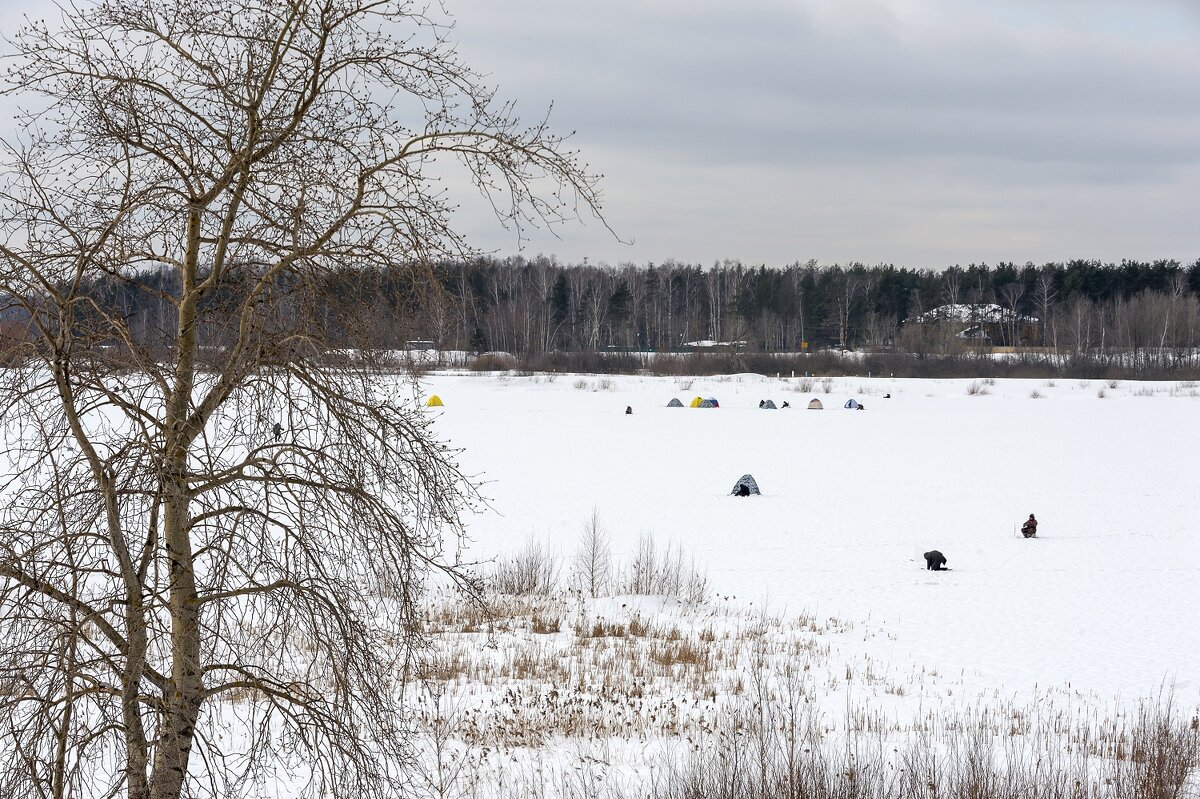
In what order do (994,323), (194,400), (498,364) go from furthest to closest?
1. (994,323)
2. (498,364)
3. (194,400)

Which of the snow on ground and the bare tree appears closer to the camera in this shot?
the bare tree

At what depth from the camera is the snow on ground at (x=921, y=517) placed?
13.6 metres

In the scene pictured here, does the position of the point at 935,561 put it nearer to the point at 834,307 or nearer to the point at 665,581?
the point at 665,581

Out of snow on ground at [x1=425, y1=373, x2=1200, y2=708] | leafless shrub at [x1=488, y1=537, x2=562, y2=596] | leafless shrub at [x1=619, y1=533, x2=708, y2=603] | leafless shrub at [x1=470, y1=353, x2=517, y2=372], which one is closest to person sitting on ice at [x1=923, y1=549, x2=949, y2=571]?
snow on ground at [x1=425, y1=373, x2=1200, y2=708]

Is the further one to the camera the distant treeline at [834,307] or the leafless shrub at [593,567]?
the distant treeline at [834,307]

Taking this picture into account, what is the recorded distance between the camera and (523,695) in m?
9.74

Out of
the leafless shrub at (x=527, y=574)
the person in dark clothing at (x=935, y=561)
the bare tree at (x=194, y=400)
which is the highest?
the bare tree at (x=194, y=400)

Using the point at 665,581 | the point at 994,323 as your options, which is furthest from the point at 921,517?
the point at 994,323

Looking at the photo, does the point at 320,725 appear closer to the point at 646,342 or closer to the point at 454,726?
the point at 454,726

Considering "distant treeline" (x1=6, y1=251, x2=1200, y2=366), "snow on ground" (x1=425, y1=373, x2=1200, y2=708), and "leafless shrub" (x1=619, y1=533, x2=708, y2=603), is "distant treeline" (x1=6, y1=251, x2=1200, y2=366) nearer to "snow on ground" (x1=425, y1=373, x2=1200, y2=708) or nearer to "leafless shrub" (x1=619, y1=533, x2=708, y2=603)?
"snow on ground" (x1=425, y1=373, x2=1200, y2=708)

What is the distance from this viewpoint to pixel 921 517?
2355 centimetres

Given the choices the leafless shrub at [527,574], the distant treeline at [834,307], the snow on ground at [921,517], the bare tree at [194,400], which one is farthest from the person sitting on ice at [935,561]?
the distant treeline at [834,307]

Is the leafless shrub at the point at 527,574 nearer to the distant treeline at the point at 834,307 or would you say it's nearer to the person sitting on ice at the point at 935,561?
the person sitting on ice at the point at 935,561

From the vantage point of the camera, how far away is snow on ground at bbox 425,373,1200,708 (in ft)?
44.5
